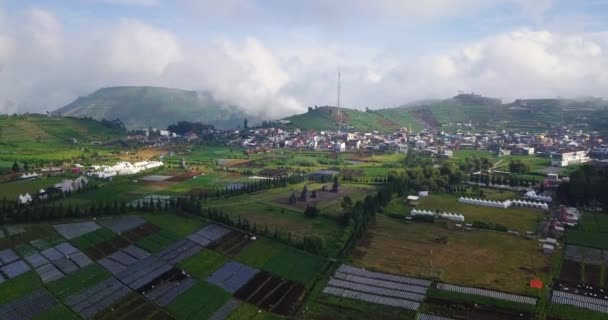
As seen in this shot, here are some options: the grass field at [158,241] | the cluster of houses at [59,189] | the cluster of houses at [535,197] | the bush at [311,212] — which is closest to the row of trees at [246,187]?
the bush at [311,212]

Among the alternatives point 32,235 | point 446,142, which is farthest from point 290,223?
point 446,142

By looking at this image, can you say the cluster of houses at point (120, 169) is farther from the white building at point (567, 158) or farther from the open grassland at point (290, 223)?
the white building at point (567, 158)

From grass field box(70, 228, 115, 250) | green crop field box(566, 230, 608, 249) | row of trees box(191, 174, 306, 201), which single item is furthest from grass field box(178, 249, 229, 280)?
green crop field box(566, 230, 608, 249)

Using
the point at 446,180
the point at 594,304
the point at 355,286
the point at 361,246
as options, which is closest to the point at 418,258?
the point at 361,246

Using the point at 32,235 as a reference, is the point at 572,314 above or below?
below

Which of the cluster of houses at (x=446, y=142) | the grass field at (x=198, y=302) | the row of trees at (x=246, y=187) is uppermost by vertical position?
the cluster of houses at (x=446, y=142)

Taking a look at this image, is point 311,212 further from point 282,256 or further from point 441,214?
point 441,214

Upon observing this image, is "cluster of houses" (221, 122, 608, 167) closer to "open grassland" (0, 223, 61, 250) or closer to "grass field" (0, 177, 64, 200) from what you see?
"grass field" (0, 177, 64, 200)
